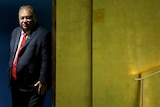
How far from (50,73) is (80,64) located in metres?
0.27

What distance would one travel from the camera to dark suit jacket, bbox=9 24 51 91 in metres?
2.45

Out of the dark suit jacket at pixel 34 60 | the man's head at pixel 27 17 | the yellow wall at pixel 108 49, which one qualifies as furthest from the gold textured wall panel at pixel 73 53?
the man's head at pixel 27 17

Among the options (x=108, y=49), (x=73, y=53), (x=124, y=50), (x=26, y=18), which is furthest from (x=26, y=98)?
(x=124, y=50)

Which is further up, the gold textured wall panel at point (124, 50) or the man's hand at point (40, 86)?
the gold textured wall panel at point (124, 50)

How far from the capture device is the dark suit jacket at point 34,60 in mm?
2453

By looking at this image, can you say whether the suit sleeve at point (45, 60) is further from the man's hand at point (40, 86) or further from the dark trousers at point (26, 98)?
the dark trousers at point (26, 98)

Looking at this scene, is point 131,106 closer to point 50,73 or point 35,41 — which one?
point 50,73

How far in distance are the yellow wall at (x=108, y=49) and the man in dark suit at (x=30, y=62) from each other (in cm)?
12

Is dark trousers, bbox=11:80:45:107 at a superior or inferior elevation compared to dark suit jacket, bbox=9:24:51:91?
inferior

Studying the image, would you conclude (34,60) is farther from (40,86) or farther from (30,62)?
(40,86)

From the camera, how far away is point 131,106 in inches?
101

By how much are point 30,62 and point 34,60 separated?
0.13 feet

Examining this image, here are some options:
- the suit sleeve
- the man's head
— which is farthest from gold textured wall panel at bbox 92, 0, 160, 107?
the man's head

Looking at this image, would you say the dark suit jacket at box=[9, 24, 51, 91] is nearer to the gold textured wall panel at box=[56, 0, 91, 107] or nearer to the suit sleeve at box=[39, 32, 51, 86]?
the suit sleeve at box=[39, 32, 51, 86]
